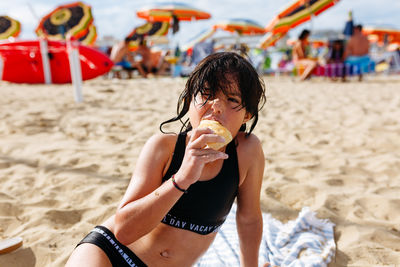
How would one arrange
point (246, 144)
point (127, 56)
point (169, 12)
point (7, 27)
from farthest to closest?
1. point (169, 12)
2. point (127, 56)
3. point (7, 27)
4. point (246, 144)

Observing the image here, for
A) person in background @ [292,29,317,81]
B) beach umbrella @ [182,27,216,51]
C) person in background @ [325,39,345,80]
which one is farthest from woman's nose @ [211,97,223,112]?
beach umbrella @ [182,27,216,51]

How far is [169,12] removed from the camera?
15438 millimetres

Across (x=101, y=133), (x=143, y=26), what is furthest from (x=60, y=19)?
(x=101, y=133)

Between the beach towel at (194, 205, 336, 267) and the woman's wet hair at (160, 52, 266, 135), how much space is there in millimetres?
991

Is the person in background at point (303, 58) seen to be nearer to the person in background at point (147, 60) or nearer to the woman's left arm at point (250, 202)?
the person in background at point (147, 60)

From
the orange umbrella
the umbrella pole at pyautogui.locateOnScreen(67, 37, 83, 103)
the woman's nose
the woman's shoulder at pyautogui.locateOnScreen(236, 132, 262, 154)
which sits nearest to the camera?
the woman's nose

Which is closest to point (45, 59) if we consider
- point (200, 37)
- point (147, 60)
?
point (147, 60)

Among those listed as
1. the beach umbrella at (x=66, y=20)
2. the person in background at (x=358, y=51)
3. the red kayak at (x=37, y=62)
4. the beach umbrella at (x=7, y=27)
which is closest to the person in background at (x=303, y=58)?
the person in background at (x=358, y=51)

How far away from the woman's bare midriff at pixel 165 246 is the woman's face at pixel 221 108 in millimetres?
473

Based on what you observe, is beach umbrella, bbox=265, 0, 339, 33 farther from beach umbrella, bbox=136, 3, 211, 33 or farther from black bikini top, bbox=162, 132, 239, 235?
black bikini top, bbox=162, 132, 239, 235

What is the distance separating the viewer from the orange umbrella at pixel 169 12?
50.3 feet

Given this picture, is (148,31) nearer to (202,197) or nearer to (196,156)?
(202,197)

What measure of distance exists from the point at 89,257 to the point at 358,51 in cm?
1183

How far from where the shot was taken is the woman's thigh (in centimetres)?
113
